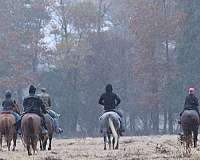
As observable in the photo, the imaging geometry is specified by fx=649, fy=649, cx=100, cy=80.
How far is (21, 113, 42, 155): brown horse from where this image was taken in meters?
19.9

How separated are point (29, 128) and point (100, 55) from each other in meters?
43.7

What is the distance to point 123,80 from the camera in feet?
208

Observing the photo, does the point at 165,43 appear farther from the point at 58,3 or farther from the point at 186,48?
the point at 58,3

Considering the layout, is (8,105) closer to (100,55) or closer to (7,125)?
(7,125)

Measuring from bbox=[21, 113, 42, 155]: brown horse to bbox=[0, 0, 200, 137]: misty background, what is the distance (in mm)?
37956

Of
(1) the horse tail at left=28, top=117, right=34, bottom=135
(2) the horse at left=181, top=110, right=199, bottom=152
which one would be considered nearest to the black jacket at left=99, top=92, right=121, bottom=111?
(2) the horse at left=181, top=110, right=199, bottom=152

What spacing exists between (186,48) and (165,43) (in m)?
3.40

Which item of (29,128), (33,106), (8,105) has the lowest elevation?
(29,128)

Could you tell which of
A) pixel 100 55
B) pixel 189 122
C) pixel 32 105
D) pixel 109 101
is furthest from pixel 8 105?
pixel 100 55

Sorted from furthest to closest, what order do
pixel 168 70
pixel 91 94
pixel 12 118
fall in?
pixel 91 94, pixel 168 70, pixel 12 118

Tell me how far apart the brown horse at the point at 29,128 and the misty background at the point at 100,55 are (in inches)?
1494

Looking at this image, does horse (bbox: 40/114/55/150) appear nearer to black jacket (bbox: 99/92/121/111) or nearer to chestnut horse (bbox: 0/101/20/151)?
chestnut horse (bbox: 0/101/20/151)

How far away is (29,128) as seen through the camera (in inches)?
786

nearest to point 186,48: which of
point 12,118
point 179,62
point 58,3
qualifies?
point 179,62
